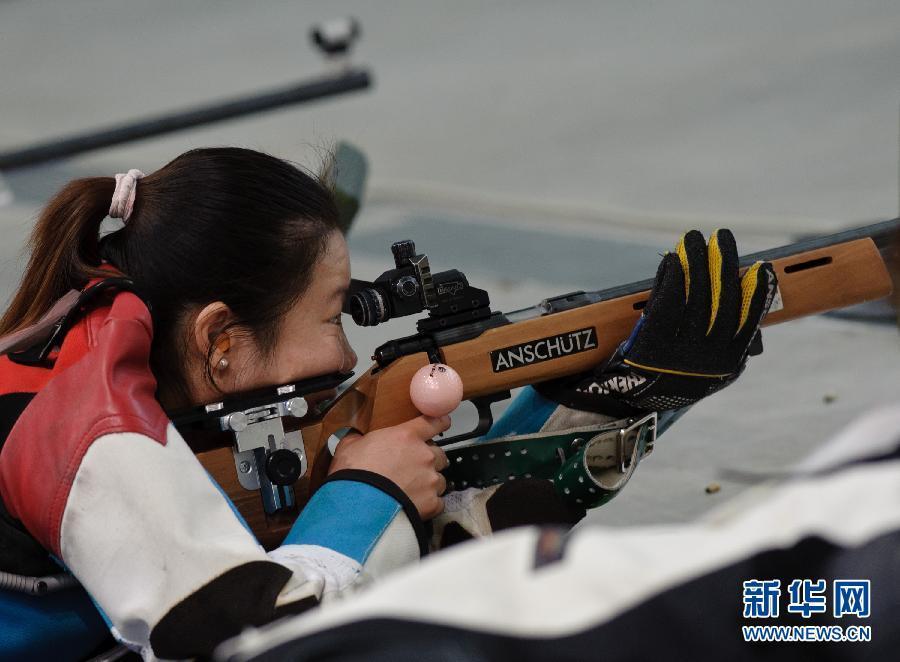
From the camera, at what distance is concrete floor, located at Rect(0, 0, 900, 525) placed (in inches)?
96.2

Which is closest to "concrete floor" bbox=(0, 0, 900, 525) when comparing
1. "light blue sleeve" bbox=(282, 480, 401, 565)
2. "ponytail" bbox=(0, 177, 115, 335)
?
"ponytail" bbox=(0, 177, 115, 335)

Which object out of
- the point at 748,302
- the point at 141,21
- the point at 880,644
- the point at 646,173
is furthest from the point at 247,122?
the point at 880,644

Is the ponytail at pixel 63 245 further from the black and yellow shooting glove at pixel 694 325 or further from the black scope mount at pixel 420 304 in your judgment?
the black and yellow shooting glove at pixel 694 325

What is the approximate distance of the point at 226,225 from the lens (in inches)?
53.6

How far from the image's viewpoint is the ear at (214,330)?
1.35 m

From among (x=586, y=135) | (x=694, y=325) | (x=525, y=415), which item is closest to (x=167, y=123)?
(x=586, y=135)

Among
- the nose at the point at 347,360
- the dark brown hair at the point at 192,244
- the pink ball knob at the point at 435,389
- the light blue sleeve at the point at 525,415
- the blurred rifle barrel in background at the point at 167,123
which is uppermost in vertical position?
the blurred rifle barrel in background at the point at 167,123

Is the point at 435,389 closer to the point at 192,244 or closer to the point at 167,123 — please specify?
the point at 192,244

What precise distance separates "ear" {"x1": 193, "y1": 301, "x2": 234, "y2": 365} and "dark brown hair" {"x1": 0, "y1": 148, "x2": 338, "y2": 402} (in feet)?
0.04

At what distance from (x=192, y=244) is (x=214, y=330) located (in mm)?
102

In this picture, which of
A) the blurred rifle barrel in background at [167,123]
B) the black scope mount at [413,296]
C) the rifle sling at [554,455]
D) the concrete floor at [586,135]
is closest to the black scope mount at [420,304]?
the black scope mount at [413,296]

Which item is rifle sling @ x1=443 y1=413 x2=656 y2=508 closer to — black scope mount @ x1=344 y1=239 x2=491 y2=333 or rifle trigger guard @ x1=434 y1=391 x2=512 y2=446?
rifle trigger guard @ x1=434 y1=391 x2=512 y2=446

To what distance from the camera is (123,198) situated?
140cm

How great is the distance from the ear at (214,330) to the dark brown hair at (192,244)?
0.01 metres
